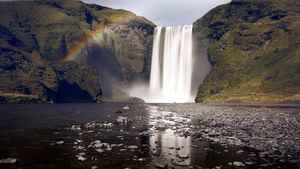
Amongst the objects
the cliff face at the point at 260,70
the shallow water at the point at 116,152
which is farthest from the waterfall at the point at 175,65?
the shallow water at the point at 116,152

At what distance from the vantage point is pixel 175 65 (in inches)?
7470

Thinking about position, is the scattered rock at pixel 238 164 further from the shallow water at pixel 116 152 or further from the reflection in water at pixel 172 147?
the reflection in water at pixel 172 147

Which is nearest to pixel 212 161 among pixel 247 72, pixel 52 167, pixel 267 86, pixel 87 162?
pixel 87 162

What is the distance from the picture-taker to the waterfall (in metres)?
186

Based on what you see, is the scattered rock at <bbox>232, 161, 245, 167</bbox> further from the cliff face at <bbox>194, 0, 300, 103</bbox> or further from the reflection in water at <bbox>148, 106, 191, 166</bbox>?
the cliff face at <bbox>194, 0, 300, 103</bbox>

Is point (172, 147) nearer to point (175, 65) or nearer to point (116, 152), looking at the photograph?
point (116, 152)

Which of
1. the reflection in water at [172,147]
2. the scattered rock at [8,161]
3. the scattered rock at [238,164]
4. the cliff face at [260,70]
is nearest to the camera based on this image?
the scattered rock at [238,164]

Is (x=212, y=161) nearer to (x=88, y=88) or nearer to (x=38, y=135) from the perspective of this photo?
(x=38, y=135)

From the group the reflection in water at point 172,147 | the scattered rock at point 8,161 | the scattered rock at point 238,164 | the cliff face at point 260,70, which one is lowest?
the scattered rock at point 8,161

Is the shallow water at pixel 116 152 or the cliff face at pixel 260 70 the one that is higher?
the cliff face at pixel 260 70

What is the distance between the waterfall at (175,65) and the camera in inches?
7328

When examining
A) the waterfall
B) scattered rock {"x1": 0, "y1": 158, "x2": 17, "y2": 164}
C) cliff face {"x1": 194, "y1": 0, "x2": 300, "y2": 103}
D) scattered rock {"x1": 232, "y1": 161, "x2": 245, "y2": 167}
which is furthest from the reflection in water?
the waterfall

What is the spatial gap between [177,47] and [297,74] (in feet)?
216

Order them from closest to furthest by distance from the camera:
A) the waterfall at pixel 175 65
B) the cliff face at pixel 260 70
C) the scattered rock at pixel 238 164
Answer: the scattered rock at pixel 238 164
the cliff face at pixel 260 70
the waterfall at pixel 175 65
